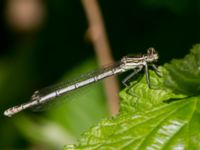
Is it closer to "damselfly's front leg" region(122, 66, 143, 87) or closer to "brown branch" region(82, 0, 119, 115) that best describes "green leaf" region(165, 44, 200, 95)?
"damselfly's front leg" region(122, 66, 143, 87)

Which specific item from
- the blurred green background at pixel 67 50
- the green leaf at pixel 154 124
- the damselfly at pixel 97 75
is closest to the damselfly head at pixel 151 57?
the damselfly at pixel 97 75

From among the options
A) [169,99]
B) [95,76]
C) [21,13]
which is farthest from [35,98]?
[21,13]

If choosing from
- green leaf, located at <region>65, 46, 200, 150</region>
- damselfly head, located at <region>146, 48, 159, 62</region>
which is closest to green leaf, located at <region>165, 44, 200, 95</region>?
green leaf, located at <region>65, 46, 200, 150</region>

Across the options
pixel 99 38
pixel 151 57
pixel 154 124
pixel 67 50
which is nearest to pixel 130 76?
pixel 151 57

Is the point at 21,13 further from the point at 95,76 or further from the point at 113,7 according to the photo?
the point at 95,76

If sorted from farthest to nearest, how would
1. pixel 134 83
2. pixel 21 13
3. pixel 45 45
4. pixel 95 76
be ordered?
1. pixel 21 13
2. pixel 45 45
3. pixel 95 76
4. pixel 134 83

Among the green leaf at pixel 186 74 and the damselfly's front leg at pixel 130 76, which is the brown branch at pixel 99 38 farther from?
the green leaf at pixel 186 74

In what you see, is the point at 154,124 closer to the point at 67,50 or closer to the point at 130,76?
the point at 130,76
